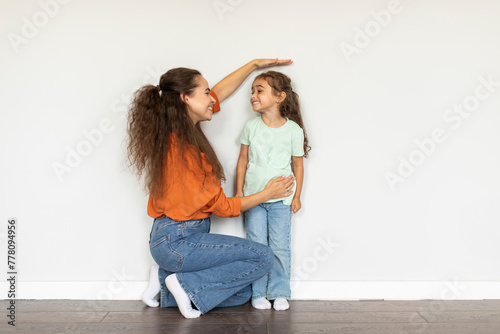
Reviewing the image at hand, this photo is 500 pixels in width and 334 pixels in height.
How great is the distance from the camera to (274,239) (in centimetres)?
213

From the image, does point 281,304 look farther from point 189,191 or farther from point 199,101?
point 199,101

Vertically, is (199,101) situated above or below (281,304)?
above

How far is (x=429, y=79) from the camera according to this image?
223 centimetres

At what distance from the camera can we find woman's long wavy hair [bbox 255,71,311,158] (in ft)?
6.86

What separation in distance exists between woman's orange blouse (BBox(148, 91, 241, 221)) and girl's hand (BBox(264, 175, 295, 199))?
167 millimetres

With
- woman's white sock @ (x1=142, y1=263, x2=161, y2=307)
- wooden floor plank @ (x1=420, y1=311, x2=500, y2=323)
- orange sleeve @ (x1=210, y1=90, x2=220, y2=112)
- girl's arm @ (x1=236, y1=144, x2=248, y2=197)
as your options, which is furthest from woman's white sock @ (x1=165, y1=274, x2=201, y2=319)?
wooden floor plank @ (x1=420, y1=311, x2=500, y2=323)

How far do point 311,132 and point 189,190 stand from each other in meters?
0.69

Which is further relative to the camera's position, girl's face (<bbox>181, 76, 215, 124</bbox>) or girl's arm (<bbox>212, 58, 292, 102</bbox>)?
girl's arm (<bbox>212, 58, 292, 102</bbox>)

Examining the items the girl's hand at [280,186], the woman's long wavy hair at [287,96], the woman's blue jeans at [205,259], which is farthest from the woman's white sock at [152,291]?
the woman's long wavy hair at [287,96]

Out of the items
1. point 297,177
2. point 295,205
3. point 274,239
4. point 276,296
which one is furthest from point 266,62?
point 276,296

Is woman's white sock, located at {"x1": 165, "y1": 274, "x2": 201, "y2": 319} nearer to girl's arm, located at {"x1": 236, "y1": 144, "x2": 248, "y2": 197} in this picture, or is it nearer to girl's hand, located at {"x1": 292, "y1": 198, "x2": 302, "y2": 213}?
girl's arm, located at {"x1": 236, "y1": 144, "x2": 248, "y2": 197}

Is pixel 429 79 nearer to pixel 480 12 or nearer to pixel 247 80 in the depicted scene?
pixel 480 12

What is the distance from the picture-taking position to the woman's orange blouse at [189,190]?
1855 mm

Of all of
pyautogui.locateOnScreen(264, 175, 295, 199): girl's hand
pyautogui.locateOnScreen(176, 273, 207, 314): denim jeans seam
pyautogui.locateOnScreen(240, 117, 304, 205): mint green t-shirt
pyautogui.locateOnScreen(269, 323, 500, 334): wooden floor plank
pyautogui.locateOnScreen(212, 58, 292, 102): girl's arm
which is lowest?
pyautogui.locateOnScreen(269, 323, 500, 334): wooden floor plank
